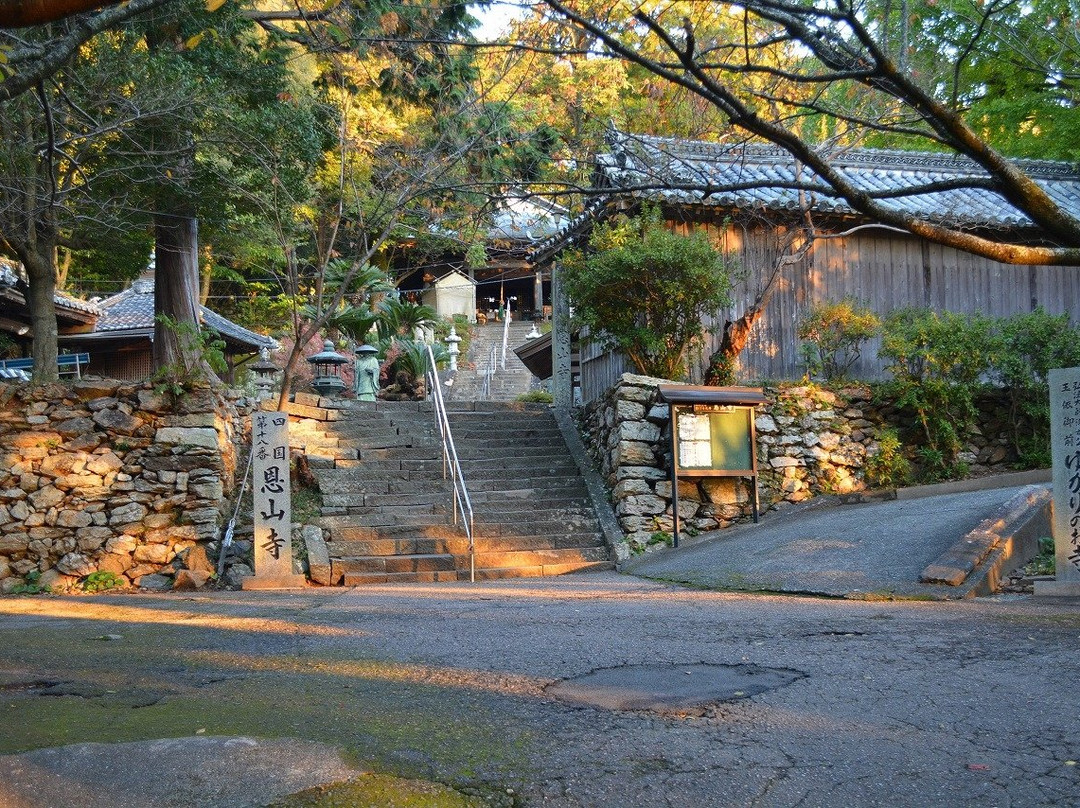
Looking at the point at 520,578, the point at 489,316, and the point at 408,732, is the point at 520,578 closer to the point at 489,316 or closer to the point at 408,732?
the point at 408,732

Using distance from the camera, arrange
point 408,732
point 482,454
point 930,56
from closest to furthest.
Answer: point 408,732, point 930,56, point 482,454

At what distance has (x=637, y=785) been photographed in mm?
3574

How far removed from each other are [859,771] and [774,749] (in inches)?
15.0

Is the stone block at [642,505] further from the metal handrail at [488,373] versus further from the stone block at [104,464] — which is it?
the metal handrail at [488,373]

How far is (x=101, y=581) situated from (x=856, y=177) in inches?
597

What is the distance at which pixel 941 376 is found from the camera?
1446 cm

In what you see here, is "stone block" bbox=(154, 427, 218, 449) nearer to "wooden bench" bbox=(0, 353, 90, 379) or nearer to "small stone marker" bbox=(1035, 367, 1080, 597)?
"wooden bench" bbox=(0, 353, 90, 379)

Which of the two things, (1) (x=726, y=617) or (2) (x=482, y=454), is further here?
(2) (x=482, y=454)

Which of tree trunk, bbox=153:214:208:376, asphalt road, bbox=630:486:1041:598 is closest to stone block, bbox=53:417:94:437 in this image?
tree trunk, bbox=153:214:208:376

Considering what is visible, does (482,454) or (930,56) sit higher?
(930,56)

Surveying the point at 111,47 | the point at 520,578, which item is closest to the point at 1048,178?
the point at 520,578

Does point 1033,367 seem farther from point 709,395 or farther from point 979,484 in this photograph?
point 709,395

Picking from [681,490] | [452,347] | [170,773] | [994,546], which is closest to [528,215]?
[681,490]

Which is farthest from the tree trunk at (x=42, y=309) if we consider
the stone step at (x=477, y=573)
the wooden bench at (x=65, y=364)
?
the wooden bench at (x=65, y=364)
